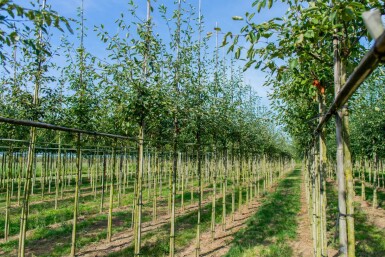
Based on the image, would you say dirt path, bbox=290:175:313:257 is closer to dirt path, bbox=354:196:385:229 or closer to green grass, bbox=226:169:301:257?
green grass, bbox=226:169:301:257

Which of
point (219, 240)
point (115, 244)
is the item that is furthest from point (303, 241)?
point (115, 244)

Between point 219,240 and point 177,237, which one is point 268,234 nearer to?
point 219,240

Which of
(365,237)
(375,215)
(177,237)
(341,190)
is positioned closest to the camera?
(341,190)

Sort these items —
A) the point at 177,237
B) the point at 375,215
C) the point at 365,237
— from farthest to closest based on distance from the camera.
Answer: the point at 375,215 < the point at 177,237 < the point at 365,237

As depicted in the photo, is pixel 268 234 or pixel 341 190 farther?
pixel 268 234

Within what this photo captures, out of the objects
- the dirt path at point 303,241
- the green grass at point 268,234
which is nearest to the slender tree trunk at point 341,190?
the green grass at point 268,234

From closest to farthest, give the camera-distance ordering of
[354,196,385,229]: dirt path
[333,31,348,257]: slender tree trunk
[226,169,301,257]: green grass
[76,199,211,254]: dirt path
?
[333,31,348,257]: slender tree trunk < [226,169,301,257]: green grass < [76,199,211,254]: dirt path < [354,196,385,229]: dirt path

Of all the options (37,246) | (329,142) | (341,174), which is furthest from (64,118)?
(329,142)

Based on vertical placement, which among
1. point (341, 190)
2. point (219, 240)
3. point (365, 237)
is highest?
point (341, 190)

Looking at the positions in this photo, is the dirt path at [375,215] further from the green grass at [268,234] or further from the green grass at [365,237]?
the green grass at [268,234]

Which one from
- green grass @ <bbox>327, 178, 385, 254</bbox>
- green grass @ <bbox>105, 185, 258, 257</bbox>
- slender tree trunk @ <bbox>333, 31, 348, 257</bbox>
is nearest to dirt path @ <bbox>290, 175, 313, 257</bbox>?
green grass @ <bbox>327, 178, 385, 254</bbox>

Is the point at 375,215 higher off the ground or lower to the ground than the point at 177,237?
higher

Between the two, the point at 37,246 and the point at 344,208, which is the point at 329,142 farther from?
the point at 344,208

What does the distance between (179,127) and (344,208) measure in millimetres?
6462
